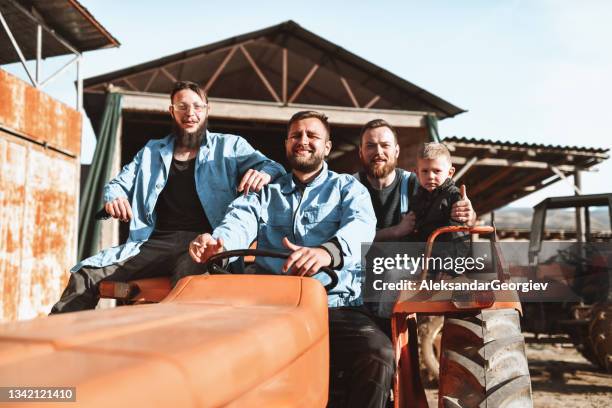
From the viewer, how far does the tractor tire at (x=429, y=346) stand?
16.5 feet

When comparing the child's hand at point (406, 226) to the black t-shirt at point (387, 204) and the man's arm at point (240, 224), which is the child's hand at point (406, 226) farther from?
the man's arm at point (240, 224)

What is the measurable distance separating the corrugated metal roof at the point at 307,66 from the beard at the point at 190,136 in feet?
20.6

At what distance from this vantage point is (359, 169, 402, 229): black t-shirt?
10.1 ft

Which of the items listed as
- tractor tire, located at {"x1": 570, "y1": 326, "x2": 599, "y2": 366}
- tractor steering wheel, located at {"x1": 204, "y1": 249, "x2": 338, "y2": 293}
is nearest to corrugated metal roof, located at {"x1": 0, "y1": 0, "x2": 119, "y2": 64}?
tractor steering wheel, located at {"x1": 204, "y1": 249, "x2": 338, "y2": 293}

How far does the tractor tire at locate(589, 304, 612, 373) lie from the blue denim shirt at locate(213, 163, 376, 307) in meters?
3.52

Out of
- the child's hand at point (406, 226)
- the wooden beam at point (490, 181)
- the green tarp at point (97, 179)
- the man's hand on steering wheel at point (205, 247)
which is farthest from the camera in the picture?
the wooden beam at point (490, 181)

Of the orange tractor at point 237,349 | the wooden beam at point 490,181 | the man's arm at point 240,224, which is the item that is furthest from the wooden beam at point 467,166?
the man's arm at point 240,224

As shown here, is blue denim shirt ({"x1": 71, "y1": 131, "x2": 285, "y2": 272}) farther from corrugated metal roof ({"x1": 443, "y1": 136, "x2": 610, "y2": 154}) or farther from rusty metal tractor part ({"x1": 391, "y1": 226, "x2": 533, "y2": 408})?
corrugated metal roof ({"x1": 443, "y1": 136, "x2": 610, "y2": 154})

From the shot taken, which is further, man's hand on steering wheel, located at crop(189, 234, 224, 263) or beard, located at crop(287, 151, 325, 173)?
beard, located at crop(287, 151, 325, 173)

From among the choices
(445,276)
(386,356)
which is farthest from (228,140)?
(386,356)

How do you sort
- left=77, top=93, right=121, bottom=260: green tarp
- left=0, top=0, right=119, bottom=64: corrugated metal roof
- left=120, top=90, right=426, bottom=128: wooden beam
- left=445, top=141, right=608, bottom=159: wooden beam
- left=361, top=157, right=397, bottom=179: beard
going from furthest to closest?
left=445, top=141, right=608, bottom=159: wooden beam, left=120, top=90, right=426, bottom=128: wooden beam, left=77, top=93, right=121, bottom=260: green tarp, left=0, top=0, right=119, bottom=64: corrugated metal roof, left=361, top=157, right=397, bottom=179: beard

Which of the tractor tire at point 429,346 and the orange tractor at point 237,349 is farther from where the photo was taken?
the tractor tire at point 429,346

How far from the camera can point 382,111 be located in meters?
9.41

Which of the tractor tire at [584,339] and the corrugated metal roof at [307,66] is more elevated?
the corrugated metal roof at [307,66]
